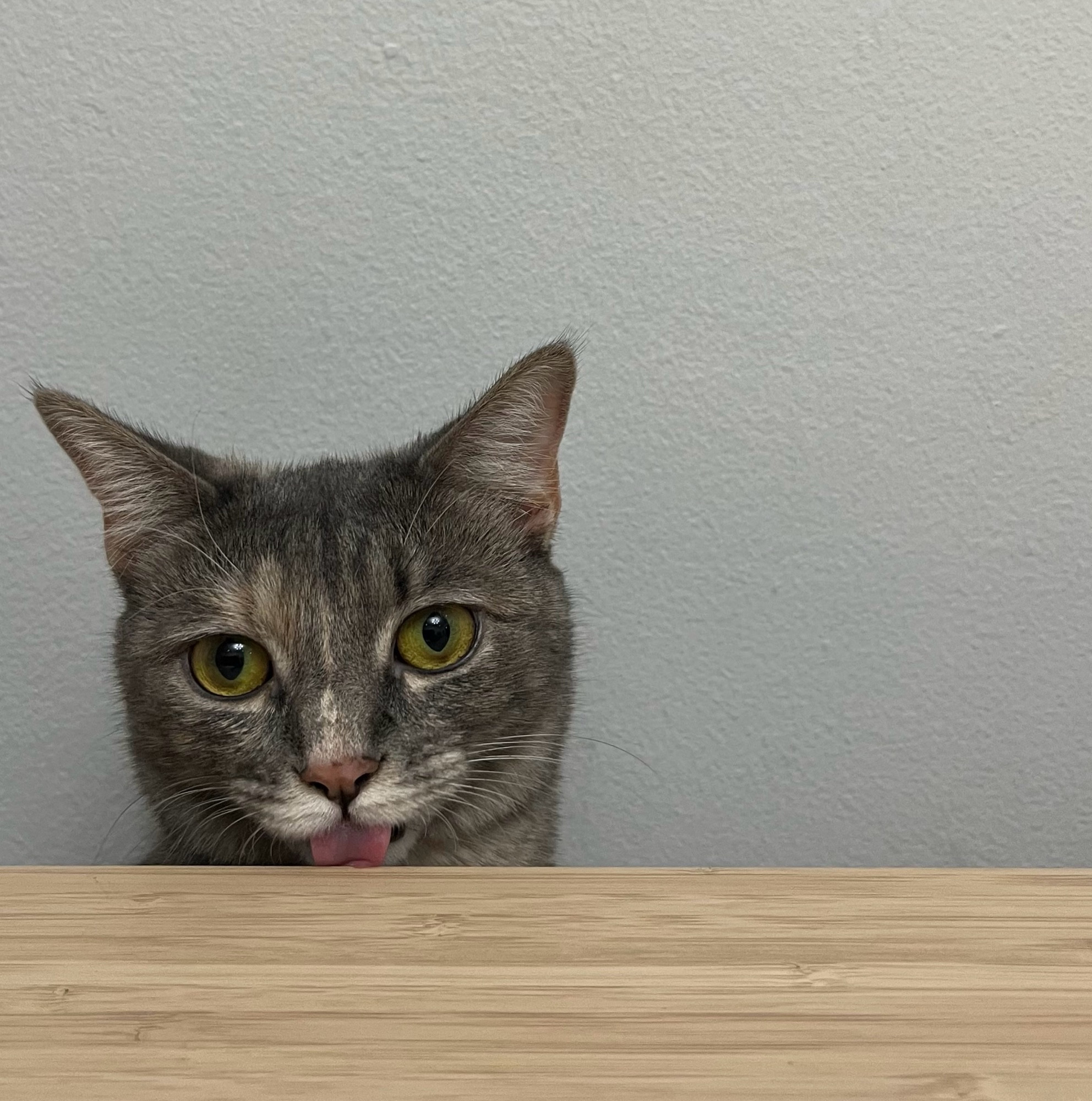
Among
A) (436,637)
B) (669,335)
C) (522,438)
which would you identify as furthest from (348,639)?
(669,335)

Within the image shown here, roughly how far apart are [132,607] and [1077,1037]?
0.88 metres

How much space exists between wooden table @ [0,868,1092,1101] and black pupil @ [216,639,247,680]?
20cm

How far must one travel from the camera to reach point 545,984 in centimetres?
59

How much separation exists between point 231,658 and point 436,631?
0.19 meters

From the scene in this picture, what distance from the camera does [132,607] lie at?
100 centimetres

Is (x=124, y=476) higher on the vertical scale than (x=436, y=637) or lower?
higher

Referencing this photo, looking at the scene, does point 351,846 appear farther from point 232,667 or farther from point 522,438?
point 522,438

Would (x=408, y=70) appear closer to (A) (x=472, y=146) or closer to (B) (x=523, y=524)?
(A) (x=472, y=146)

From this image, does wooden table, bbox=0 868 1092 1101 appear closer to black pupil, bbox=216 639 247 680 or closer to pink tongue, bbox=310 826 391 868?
pink tongue, bbox=310 826 391 868

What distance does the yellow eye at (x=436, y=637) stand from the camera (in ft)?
3.01

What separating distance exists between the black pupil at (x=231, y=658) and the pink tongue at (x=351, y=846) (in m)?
0.18

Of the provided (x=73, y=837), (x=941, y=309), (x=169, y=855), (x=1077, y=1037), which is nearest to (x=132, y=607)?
(x=169, y=855)

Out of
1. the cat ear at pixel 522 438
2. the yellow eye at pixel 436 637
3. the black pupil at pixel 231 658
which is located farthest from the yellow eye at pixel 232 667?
the cat ear at pixel 522 438

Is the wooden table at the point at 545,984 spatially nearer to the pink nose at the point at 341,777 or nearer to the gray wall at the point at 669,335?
the pink nose at the point at 341,777
